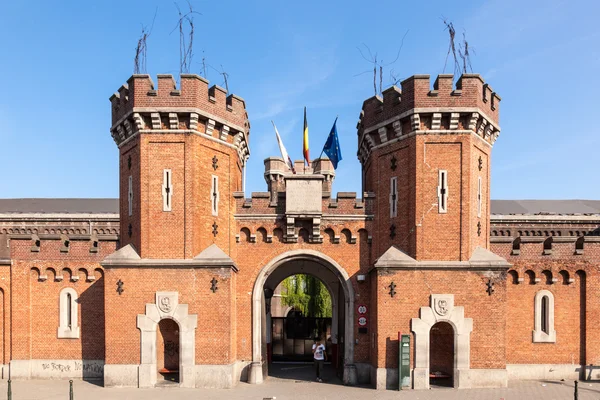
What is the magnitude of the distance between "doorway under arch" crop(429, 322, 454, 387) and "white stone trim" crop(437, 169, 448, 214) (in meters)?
4.17

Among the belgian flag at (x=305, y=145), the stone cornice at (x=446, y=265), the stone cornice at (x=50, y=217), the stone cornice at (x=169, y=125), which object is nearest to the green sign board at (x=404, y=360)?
the stone cornice at (x=446, y=265)

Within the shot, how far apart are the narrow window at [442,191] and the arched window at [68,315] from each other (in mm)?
14126

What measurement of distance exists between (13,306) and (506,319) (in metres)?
18.5

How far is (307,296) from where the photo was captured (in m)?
38.0

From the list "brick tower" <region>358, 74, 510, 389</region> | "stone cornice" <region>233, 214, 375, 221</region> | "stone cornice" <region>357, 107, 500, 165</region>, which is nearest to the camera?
"brick tower" <region>358, 74, 510, 389</region>

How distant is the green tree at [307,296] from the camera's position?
36.6 meters

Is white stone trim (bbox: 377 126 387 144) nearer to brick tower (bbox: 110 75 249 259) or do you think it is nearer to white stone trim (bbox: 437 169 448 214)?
white stone trim (bbox: 437 169 448 214)

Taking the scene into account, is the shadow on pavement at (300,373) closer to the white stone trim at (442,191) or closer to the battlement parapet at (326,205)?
the battlement parapet at (326,205)

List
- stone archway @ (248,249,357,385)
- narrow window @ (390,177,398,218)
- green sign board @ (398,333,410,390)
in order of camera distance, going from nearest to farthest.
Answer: green sign board @ (398,333,410,390) < narrow window @ (390,177,398,218) < stone archway @ (248,249,357,385)

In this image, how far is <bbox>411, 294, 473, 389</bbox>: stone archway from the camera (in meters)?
15.3

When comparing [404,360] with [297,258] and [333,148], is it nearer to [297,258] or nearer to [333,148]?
[297,258]

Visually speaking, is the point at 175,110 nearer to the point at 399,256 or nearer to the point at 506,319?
the point at 399,256

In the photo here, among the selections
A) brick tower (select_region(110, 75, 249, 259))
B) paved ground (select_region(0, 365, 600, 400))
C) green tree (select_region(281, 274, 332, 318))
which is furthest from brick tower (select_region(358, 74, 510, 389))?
green tree (select_region(281, 274, 332, 318))

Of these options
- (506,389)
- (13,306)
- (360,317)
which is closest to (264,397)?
(360,317)
